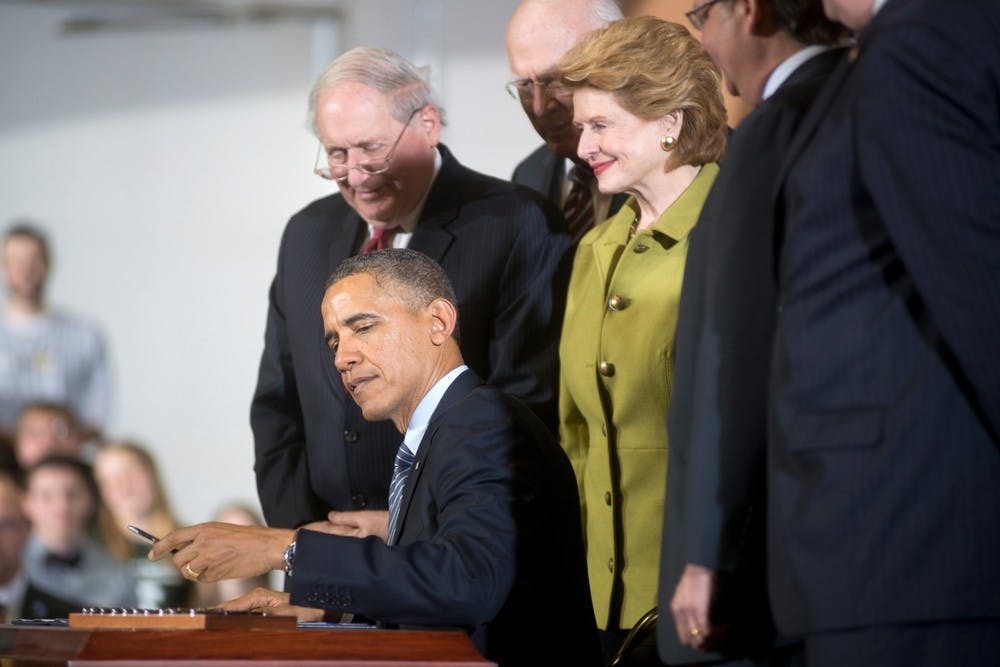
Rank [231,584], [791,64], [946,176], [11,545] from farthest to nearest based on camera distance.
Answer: [11,545], [231,584], [791,64], [946,176]

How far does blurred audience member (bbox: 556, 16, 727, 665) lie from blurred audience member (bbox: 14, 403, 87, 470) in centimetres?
364

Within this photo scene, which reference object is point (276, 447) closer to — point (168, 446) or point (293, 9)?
point (168, 446)

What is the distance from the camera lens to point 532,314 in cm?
318

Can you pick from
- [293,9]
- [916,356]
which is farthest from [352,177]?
[293,9]

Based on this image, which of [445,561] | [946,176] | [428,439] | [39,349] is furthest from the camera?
[39,349]

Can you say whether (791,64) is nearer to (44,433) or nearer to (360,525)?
(360,525)

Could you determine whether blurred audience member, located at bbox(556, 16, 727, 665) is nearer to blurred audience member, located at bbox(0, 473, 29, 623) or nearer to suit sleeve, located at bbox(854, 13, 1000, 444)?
suit sleeve, located at bbox(854, 13, 1000, 444)

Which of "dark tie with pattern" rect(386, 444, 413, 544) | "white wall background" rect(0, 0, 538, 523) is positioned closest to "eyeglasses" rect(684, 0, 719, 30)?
"dark tie with pattern" rect(386, 444, 413, 544)

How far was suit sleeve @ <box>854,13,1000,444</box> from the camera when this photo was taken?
67.4 inches

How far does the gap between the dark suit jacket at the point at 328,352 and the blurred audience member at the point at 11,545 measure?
2764 mm

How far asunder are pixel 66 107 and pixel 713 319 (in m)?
4.82

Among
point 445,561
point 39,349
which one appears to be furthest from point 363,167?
point 39,349

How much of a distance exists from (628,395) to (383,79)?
101 cm

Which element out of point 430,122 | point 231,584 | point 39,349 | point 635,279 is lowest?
point 231,584
